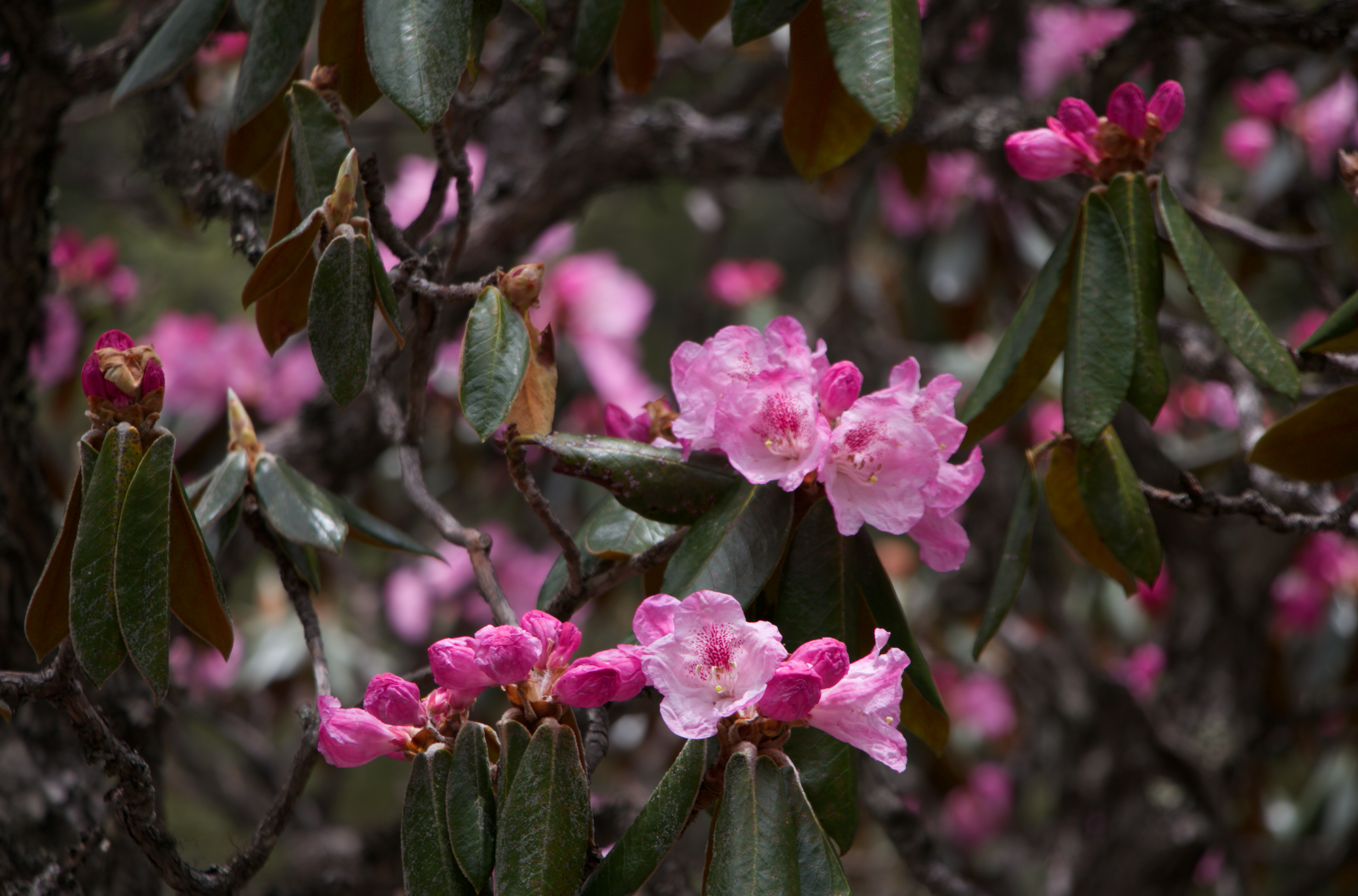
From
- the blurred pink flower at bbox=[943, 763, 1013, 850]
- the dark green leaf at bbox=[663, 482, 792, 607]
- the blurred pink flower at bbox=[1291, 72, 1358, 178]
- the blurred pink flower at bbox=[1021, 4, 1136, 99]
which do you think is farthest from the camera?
the blurred pink flower at bbox=[943, 763, 1013, 850]

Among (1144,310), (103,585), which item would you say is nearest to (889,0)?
(1144,310)

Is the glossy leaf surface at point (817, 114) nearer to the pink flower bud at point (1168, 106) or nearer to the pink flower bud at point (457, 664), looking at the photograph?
the pink flower bud at point (1168, 106)

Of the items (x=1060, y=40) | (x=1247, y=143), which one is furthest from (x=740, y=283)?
(x=1247, y=143)

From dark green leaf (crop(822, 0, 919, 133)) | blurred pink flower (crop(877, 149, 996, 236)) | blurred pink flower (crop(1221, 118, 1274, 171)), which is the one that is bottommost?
blurred pink flower (crop(877, 149, 996, 236))

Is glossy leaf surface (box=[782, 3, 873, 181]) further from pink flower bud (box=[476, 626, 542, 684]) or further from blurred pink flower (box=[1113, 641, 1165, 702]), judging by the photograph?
blurred pink flower (box=[1113, 641, 1165, 702])

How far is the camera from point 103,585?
24.1 inches

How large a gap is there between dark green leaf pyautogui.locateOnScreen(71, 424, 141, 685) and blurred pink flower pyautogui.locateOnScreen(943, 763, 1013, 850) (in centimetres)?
232

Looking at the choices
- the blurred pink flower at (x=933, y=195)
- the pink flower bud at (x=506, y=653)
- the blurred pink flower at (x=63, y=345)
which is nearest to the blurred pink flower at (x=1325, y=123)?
the blurred pink flower at (x=933, y=195)

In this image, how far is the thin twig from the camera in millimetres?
644

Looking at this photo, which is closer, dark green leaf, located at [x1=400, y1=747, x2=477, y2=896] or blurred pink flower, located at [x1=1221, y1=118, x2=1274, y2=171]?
dark green leaf, located at [x1=400, y1=747, x2=477, y2=896]

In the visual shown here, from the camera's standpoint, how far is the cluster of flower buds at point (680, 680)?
0.57 m

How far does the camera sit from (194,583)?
69cm

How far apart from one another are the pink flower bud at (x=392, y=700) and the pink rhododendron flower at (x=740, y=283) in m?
1.57

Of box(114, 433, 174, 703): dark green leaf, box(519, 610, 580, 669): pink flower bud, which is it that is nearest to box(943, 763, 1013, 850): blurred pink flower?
box(519, 610, 580, 669): pink flower bud
